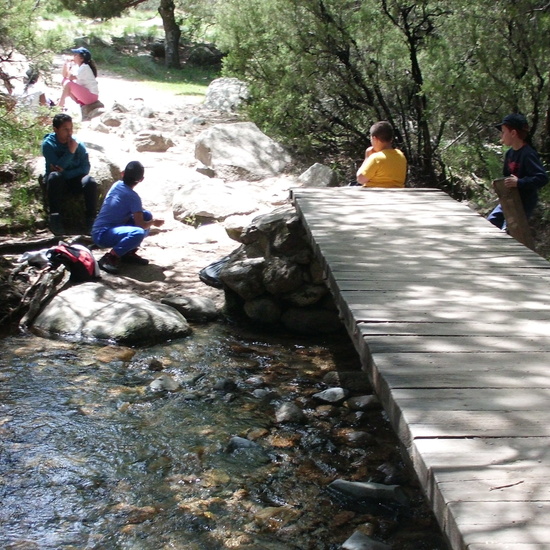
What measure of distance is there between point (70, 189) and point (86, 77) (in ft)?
16.3

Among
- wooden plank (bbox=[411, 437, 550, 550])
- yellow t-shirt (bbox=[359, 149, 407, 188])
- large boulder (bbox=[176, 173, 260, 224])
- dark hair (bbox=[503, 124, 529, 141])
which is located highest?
dark hair (bbox=[503, 124, 529, 141])

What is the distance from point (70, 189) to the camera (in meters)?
8.66

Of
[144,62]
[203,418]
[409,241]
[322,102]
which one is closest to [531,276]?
[409,241]

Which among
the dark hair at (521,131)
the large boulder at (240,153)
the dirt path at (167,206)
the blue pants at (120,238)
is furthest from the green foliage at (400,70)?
the blue pants at (120,238)

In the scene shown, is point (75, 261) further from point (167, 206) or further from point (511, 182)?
point (511, 182)

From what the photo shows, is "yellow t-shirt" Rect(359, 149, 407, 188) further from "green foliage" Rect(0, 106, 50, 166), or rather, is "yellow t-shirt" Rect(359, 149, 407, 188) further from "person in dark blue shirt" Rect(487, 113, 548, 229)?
"green foliage" Rect(0, 106, 50, 166)

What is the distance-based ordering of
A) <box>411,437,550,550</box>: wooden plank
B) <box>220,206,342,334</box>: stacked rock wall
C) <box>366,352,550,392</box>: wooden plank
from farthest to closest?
<box>220,206,342,334</box>: stacked rock wall < <box>366,352,550,392</box>: wooden plank < <box>411,437,550,550</box>: wooden plank

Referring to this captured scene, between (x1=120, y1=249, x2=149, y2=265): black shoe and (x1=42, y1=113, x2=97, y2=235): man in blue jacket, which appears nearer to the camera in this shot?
(x1=120, y1=249, x2=149, y2=265): black shoe

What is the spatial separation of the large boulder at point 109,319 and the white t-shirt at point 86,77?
711 centimetres

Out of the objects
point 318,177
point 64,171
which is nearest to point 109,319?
point 64,171

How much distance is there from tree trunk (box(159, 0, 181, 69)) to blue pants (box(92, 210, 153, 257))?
14.1 m

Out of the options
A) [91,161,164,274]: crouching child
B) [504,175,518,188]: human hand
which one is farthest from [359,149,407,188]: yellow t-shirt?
[91,161,164,274]: crouching child

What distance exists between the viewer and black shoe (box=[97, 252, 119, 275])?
757cm

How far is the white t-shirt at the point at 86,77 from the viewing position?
505 inches
